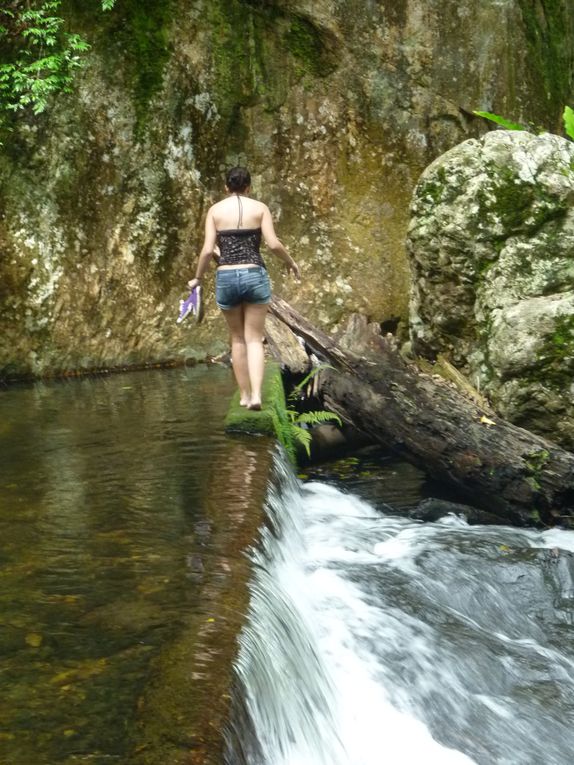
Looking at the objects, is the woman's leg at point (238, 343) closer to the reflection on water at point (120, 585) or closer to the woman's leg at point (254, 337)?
the woman's leg at point (254, 337)

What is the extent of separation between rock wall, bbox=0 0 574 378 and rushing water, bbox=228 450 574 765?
7515 millimetres

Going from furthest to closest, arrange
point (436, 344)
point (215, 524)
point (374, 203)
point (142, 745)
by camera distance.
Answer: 1. point (374, 203)
2. point (436, 344)
3. point (215, 524)
4. point (142, 745)

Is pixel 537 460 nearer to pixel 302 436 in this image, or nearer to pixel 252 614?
pixel 302 436

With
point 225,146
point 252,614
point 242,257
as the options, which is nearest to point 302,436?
point 242,257

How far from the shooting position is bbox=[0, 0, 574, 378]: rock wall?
13883 millimetres

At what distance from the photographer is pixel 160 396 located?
425 inches

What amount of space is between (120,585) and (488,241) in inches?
254

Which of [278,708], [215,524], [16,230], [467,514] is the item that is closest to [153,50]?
[16,230]

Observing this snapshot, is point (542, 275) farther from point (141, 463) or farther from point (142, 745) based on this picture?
point (142, 745)

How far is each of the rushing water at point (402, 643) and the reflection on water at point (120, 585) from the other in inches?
7.5

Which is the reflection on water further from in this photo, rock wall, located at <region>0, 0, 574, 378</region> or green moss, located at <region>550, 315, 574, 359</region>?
rock wall, located at <region>0, 0, 574, 378</region>

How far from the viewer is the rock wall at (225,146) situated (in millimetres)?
13883

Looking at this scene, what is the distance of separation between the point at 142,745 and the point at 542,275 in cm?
743

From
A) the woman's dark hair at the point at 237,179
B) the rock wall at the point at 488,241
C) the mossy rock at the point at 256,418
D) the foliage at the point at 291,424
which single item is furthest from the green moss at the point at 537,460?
the woman's dark hair at the point at 237,179
